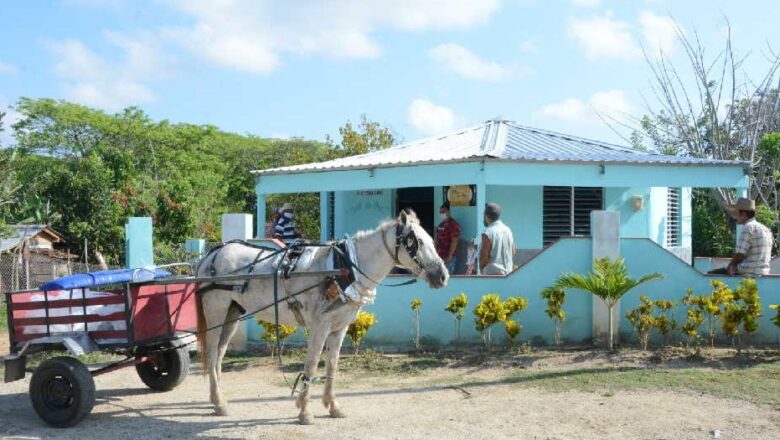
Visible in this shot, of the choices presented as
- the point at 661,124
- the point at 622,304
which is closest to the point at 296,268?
the point at 622,304

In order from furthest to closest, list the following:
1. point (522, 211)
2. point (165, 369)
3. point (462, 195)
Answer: point (522, 211)
point (462, 195)
point (165, 369)

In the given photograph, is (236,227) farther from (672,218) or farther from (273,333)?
(672,218)

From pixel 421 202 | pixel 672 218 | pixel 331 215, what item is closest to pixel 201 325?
pixel 421 202

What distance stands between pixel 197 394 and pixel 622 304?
230 inches

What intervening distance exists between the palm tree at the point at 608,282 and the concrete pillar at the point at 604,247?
0.29 m

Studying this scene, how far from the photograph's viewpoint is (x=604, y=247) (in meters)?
10.7

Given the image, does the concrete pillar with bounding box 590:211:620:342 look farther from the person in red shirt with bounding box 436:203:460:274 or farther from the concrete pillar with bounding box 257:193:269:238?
the concrete pillar with bounding box 257:193:269:238

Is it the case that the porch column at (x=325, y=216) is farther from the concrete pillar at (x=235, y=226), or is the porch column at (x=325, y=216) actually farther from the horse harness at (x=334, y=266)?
the horse harness at (x=334, y=266)

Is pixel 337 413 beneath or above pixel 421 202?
beneath

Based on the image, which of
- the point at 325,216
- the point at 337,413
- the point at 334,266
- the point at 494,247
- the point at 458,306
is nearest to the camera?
the point at 334,266

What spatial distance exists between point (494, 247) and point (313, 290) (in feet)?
14.2

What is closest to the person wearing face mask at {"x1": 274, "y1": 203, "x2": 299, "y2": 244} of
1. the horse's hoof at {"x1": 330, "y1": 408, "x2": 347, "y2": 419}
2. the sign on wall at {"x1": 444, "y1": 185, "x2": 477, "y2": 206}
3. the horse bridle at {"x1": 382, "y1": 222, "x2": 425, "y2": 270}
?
the sign on wall at {"x1": 444, "y1": 185, "x2": 477, "y2": 206}

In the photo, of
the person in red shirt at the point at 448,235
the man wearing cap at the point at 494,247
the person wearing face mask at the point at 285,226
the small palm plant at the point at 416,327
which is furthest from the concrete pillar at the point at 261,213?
the man wearing cap at the point at 494,247

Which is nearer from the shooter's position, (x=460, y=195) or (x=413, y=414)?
(x=413, y=414)
